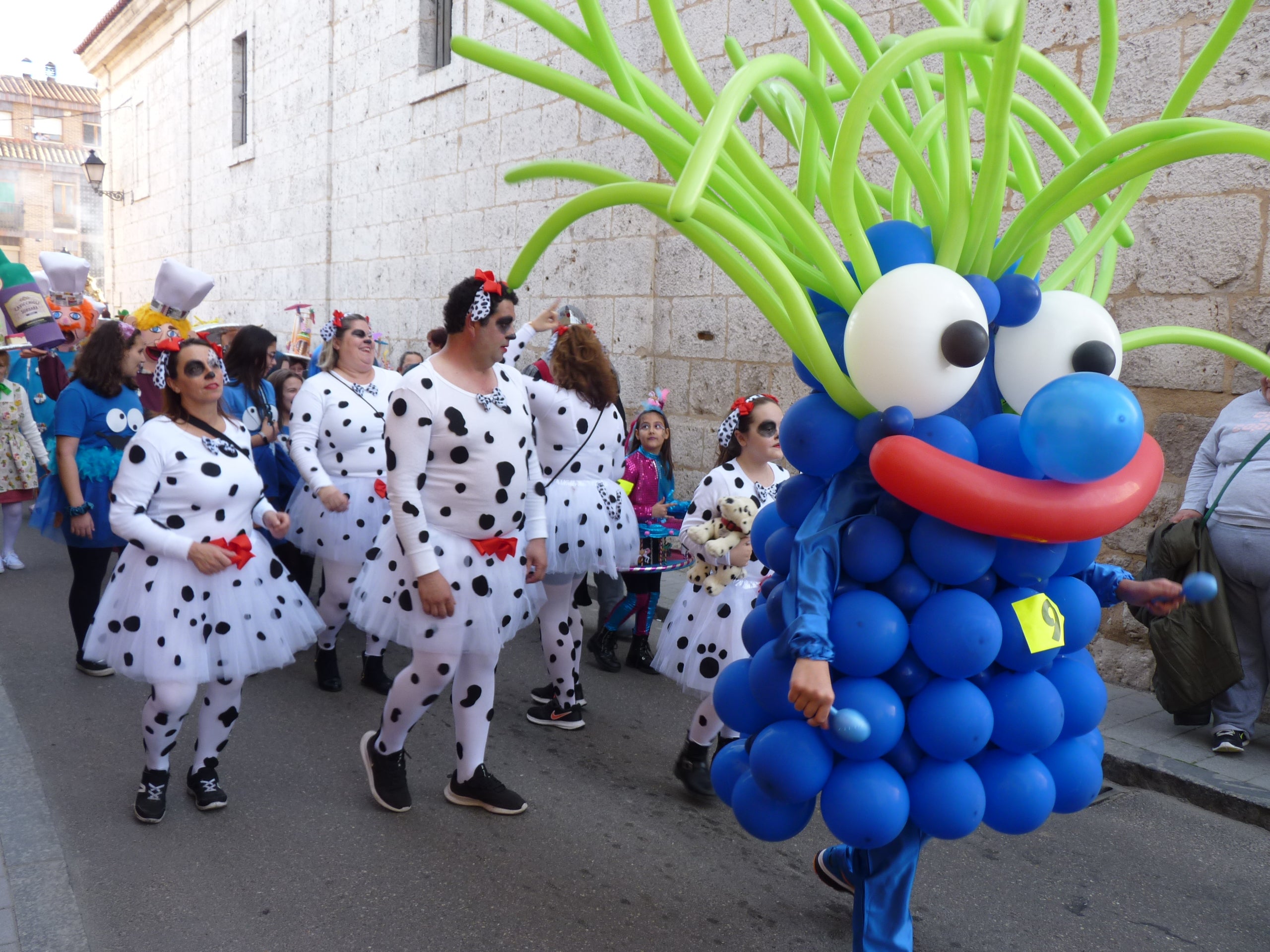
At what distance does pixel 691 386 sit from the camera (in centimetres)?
896

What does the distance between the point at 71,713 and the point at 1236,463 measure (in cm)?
561

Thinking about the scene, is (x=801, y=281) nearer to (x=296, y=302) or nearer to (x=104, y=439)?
(x=104, y=439)

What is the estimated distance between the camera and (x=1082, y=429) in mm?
2109

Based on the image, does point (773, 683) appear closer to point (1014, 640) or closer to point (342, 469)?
point (1014, 640)

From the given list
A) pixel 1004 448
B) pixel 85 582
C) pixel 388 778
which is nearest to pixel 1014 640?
pixel 1004 448

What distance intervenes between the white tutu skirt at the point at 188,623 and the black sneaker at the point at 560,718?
1.43 metres

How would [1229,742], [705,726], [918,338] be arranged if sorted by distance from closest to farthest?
1. [918,338]
2. [705,726]
3. [1229,742]

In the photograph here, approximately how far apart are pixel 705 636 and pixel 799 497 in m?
1.34

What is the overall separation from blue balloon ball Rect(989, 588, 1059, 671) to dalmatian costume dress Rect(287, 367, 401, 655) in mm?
3627

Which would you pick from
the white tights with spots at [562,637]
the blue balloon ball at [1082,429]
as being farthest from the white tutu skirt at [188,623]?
the blue balloon ball at [1082,429]

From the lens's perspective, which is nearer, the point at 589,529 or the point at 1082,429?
the point at 1082,429

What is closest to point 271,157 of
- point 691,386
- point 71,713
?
point 691,386

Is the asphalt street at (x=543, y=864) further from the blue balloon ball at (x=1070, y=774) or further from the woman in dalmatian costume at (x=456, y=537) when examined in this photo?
the blue balloon ball at (x=1070, y=774)

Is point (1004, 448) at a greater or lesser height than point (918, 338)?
lesser
